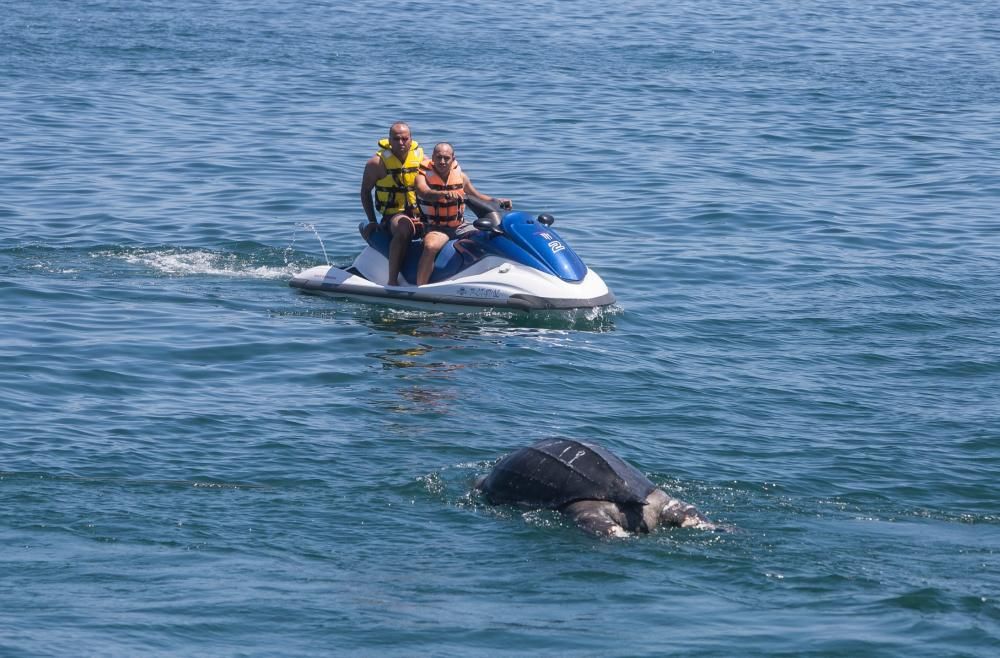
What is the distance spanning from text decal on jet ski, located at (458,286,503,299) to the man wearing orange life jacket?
0.51 metres

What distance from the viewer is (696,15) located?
1606 inches

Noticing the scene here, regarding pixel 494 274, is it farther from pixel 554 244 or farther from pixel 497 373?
pixel 497 373

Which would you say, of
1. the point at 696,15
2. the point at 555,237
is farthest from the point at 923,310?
the point at 696,15

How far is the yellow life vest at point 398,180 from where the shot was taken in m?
16.2

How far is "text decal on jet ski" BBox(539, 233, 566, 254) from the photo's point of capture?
15.8 metres

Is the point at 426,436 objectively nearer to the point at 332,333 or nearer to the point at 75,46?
the point at 332,333

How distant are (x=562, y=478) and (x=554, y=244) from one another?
5.98 m

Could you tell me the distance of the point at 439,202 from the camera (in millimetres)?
16031

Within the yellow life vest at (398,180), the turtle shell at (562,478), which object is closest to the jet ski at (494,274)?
the yellow life vest at (398,180)

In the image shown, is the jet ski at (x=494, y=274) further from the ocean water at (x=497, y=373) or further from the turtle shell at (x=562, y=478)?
the turtle shell at (x=562, y=478)

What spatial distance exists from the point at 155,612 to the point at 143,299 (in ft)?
26.4

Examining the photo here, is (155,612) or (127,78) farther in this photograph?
(127,78)

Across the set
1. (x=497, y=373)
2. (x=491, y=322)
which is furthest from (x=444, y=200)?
(x=497, y=373)

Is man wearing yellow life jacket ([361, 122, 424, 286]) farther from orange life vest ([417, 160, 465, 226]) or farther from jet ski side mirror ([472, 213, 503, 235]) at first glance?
jet ski side mirror ([472, 213, 503, 235])
